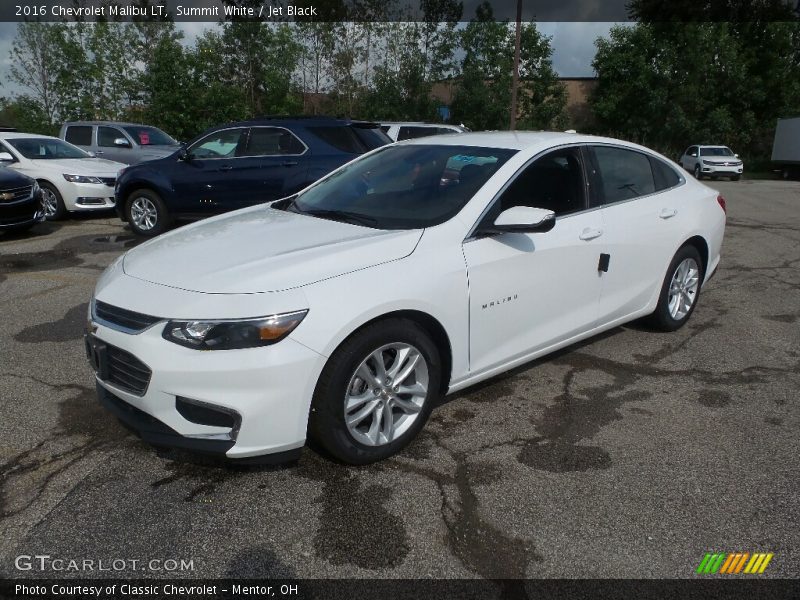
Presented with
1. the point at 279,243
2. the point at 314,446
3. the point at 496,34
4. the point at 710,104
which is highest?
the point at 496,34

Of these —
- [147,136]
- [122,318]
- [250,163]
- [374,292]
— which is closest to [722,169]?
[147,136]

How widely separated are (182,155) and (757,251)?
27.0 ft

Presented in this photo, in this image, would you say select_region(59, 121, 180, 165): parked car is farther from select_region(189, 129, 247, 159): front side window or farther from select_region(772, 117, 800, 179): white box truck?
select_region(772, 117, 800, 179): white box truck

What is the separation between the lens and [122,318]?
9.37ft

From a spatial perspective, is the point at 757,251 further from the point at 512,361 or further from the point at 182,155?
the point at 182,155

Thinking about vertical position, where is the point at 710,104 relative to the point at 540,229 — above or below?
above

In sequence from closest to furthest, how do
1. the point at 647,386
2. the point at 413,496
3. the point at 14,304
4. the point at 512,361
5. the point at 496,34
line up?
the point at 413,496 → the point at 512,361 → the point at 647,386 → the point at 14,304 → the point at 496,34

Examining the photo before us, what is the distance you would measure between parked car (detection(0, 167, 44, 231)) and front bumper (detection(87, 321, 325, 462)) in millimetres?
7706

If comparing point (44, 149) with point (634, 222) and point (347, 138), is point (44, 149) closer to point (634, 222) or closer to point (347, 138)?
point (347, 138)

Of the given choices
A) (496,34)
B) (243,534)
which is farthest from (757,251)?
(496,34)

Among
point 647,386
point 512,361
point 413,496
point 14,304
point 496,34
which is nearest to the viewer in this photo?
point 413,496

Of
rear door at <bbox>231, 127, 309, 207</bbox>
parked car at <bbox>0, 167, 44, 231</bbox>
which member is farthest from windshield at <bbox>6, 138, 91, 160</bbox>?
rear door at <bbox>231, 127, 309, 207</bbox>

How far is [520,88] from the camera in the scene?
112ft

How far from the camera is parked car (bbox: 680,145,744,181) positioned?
28391mm
